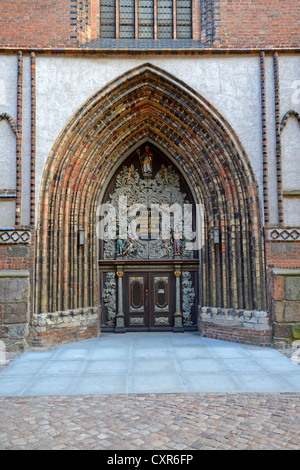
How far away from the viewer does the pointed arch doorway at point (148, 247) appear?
9.45 m

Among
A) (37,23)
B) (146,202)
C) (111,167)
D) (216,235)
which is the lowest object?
(216,235)

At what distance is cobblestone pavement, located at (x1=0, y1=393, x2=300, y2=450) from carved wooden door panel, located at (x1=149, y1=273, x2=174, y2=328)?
14.6 feet

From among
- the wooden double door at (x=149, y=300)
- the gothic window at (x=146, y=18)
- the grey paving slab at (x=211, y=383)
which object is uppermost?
the gothic window at (x=146, y=18)

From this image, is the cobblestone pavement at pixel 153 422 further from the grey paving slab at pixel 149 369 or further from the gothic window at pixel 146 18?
the gothic window at pixel 146 18

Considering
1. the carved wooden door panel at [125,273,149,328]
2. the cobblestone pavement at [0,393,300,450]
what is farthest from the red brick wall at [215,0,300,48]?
the cobblestone pavement at [0,393,300,450]

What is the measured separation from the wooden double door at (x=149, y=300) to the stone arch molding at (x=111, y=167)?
38.7 inches

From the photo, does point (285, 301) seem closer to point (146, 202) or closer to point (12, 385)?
point (146, 202)

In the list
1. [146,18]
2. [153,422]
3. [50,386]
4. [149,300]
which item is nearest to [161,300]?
[149,300]

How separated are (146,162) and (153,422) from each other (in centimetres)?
665

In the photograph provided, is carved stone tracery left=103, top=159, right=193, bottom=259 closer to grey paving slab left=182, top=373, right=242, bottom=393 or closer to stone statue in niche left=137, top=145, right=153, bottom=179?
stone statue in niche left=137, top=145, right=153, bottom=179

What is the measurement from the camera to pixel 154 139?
30.8ft

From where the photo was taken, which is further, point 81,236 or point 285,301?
point 81,236

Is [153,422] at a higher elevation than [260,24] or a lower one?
lower

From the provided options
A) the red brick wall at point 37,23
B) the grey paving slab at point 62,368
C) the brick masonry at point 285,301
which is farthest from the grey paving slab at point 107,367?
the red brick wall at point 37,23
